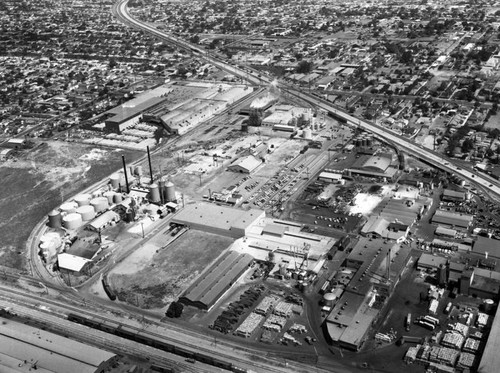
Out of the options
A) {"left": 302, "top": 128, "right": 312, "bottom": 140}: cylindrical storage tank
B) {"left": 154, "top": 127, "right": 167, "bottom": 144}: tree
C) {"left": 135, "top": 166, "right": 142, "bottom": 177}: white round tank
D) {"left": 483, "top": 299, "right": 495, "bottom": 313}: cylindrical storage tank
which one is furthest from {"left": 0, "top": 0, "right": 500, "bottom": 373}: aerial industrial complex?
{"left": 135, "top": 166, "right": 142, "bottom": 177}: white round tank

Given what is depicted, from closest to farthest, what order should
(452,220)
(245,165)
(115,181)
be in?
1. (452,220)
2. (115,181)
3. (245,165)

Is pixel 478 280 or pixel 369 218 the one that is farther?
pixel 369 218

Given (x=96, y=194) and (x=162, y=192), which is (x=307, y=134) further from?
(x=96, y=194)

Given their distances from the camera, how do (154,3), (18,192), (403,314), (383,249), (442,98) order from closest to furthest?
→ 1. (403,314)
2. (383,249)
3. (18,192)
4. (442,98)
5. (154,3)

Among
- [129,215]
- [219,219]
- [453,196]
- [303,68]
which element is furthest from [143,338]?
[303,68]

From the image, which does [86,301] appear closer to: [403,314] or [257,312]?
[257,312]

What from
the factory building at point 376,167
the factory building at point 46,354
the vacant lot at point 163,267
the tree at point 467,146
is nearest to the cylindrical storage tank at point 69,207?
the vacant lot at point 163,267

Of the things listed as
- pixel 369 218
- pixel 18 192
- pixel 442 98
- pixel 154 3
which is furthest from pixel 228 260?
pixel 154 3

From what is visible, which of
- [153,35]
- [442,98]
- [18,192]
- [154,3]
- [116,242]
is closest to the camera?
[116,242]
